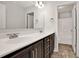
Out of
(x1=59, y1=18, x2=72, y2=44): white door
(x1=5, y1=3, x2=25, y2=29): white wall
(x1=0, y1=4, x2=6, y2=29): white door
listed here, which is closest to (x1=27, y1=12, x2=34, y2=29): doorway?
(x1=5, y1=3, x2=25, y2=29): white wall

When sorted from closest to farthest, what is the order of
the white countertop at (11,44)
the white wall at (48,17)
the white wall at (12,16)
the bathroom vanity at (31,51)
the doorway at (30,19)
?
1. the white countertop at (11,44)
2. the bathroom vanity at (31,51)
3. the white wall at (12,16)
4. the doorway at (30,19)
5. the white wall at (48,17)

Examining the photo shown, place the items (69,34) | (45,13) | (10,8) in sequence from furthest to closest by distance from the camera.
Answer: (69,34) < (45,13) < (10,8)

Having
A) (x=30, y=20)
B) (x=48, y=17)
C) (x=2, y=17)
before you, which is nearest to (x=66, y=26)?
(x=48, y=17)

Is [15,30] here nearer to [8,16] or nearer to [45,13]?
[8,16]

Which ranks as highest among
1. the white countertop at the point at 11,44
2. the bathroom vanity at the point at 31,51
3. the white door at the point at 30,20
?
the white door at the point at 30,20

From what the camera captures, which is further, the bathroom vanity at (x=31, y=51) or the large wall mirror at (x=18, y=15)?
the large wall mirror at (x=18, y=15)

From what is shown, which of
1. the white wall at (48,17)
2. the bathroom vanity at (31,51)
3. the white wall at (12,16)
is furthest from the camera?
the white wall at (48,17)

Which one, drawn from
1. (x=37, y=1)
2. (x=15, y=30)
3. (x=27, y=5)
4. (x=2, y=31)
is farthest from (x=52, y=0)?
(x=2, y=31)

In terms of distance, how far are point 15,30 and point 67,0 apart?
226cm

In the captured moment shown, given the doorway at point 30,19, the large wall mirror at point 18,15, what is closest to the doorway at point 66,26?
the large wall mirror at point 18,15

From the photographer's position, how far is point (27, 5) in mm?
2535

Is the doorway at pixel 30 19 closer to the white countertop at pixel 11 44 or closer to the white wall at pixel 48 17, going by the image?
the white wall at pixel 48 17

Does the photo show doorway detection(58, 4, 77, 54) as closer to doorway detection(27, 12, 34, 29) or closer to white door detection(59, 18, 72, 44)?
white door detection(59, 18, 72, 44)

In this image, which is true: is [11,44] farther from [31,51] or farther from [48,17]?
[48,17]
